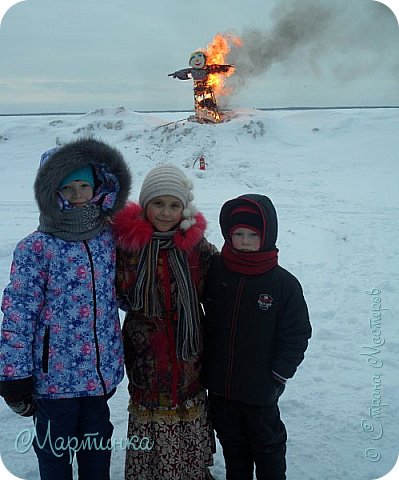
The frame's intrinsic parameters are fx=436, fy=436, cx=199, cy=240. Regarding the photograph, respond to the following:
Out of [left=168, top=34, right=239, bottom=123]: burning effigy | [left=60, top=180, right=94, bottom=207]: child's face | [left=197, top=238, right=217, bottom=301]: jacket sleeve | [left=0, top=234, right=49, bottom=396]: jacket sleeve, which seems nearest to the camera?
[left=0, top=234, right=49, bottom=396]: jacket sleeve

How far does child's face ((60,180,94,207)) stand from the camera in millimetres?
2248

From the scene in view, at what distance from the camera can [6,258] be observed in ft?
21.3

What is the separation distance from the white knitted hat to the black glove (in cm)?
115

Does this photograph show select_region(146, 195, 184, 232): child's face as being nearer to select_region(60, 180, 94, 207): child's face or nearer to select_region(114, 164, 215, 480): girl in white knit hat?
select_region(114, 164, 215, 480): girl in white knit hat

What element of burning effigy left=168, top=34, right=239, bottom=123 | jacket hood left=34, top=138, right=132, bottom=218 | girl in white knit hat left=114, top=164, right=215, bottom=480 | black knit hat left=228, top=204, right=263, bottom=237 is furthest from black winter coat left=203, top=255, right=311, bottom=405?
burning effigy left=168, top=34, right=239, bottom=123

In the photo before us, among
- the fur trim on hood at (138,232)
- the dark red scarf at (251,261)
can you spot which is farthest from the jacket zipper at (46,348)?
the dark red scarf at (251,261)

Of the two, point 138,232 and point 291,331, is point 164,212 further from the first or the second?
point 291,331

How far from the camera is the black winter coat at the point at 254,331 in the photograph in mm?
2340

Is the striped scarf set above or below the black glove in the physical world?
above

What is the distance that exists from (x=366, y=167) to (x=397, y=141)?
4415 millimetres

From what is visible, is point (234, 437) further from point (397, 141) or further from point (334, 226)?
point (397, 141)

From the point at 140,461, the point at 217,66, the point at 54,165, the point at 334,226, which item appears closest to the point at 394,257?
the point at 334,226

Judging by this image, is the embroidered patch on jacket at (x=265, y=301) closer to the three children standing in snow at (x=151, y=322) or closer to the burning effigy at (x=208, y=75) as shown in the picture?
the three children standing in snow at (x=151, y=322)

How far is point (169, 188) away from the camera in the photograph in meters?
2.33
